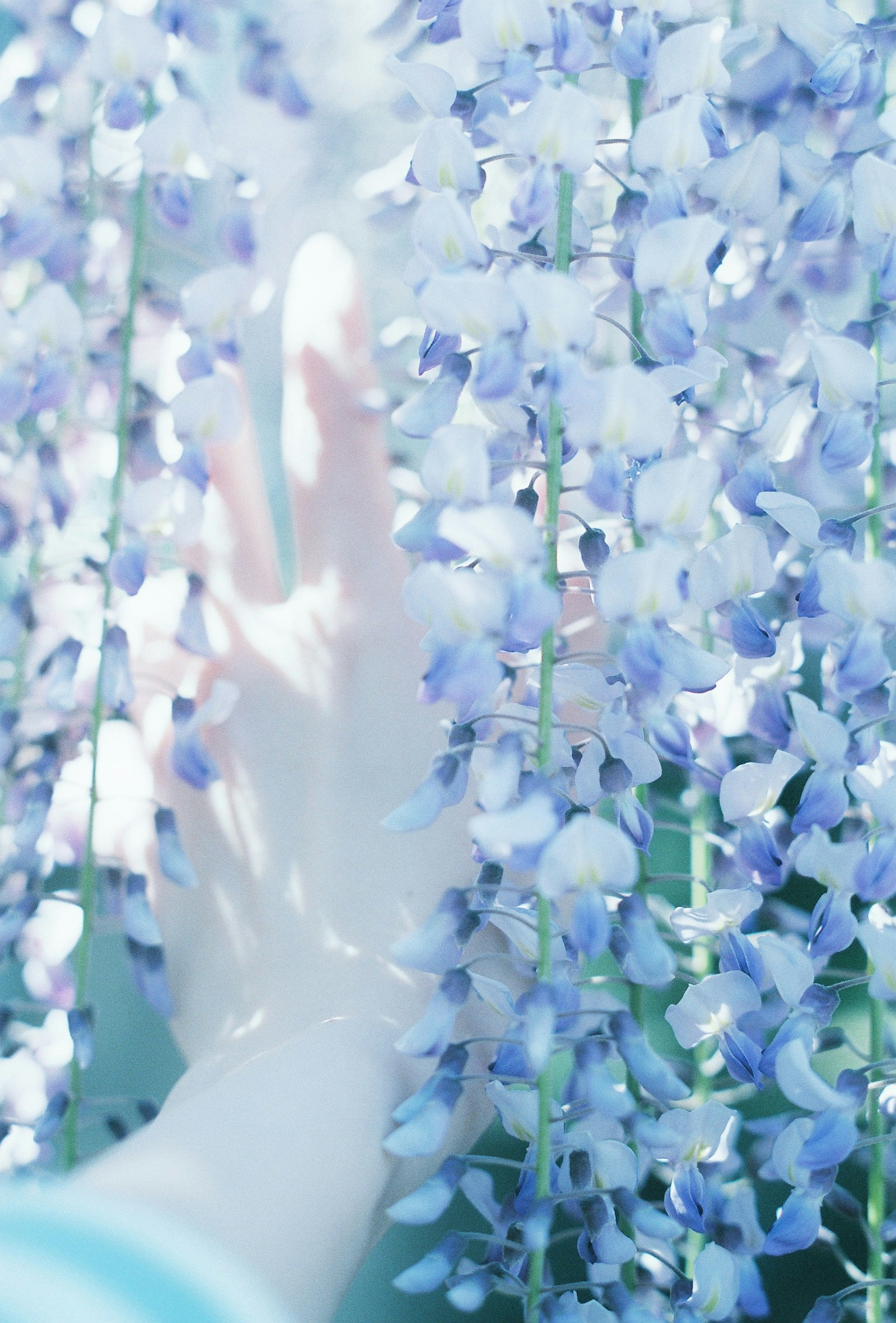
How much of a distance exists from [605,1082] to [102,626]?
0.41m

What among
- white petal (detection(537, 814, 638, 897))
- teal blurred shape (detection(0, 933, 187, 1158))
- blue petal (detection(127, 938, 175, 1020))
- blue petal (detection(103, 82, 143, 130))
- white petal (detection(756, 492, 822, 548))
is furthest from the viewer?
teal blurred shape (detection(0, 933, 187, 1158))

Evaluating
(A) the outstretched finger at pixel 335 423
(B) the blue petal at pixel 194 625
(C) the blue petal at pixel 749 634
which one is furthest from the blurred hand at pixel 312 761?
(C) the blue petal at pixel 749 634

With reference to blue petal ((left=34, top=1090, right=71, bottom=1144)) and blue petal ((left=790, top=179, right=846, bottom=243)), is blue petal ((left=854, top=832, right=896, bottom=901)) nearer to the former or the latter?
blue petal ((left=790, top=179, right=846, bottom=243))

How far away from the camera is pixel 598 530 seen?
0.56 m

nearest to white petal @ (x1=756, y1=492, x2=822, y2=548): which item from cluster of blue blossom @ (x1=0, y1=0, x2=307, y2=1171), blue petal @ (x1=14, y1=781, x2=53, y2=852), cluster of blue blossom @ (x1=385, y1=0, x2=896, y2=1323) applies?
cluster of blue blossom @ (x1=385, y1=0, x2=896, y2=1323)

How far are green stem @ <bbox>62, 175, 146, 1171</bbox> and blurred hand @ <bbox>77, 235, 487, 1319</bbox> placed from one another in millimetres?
72

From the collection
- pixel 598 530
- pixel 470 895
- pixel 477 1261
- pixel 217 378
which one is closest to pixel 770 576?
pixel 598 530

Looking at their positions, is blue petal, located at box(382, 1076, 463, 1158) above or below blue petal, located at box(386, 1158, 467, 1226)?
above

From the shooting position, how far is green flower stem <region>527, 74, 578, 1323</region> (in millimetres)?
492

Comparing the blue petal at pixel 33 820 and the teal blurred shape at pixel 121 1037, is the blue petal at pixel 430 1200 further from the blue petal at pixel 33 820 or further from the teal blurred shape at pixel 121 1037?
the teal blurred shape at pixel 121 1037

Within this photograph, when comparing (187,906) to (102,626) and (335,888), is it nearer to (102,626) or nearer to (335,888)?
(335,888)

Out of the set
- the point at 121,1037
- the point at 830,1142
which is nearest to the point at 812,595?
the point at 830,1142

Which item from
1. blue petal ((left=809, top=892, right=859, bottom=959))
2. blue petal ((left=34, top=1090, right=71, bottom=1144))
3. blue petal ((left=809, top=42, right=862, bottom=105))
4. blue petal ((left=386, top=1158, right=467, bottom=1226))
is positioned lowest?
blue petal ((left=34, top=1090, right=71, bottom=1144))

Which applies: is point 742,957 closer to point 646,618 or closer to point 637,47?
point 646,618
